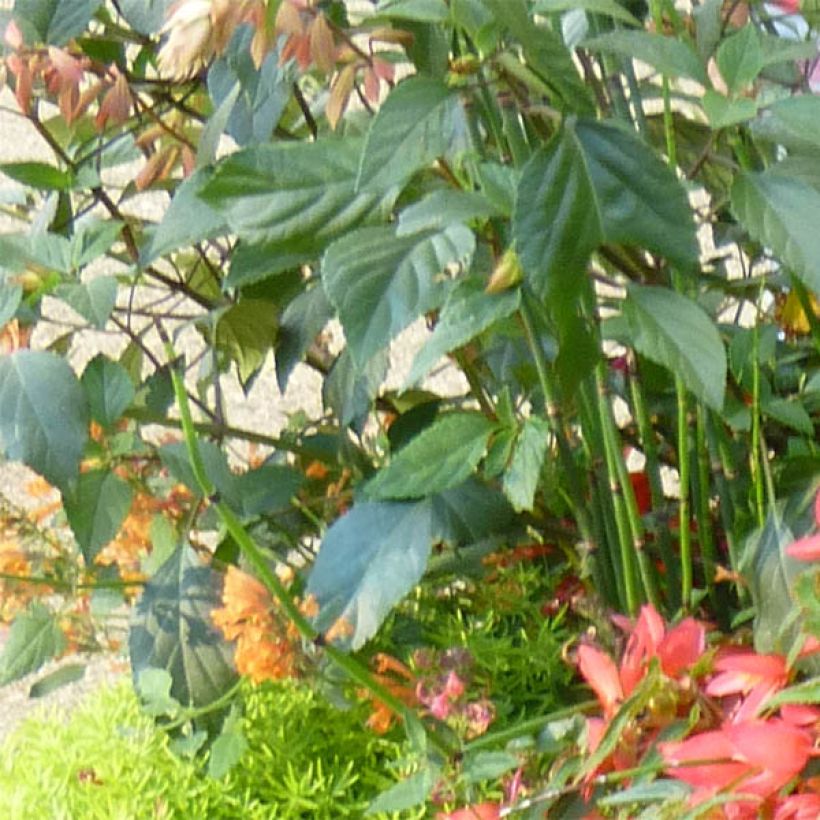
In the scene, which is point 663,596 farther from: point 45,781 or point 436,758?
point 45,781

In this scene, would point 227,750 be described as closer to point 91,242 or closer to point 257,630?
point 257,630

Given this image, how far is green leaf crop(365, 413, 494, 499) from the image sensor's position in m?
0.38

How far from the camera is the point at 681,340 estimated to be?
313 millimetres

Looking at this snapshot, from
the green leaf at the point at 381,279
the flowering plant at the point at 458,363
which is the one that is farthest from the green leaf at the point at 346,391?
the green leaf at the point at 381,279

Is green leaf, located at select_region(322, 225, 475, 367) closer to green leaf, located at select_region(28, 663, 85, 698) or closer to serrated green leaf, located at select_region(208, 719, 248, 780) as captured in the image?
serrated green leaf, located at select_region(208, 719, 248, 780)

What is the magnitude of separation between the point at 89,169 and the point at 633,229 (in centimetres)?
24

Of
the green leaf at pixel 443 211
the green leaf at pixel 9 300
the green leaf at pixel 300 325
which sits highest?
the green leaf at pixel 443 211

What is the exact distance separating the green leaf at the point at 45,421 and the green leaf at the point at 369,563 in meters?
0.09

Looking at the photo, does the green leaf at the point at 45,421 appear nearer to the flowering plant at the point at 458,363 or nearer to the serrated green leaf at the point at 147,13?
the flowering plant at the point at 458,363

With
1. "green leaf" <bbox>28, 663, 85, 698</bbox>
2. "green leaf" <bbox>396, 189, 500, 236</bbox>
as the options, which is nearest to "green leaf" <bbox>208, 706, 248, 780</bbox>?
"green leaf" <bbox>28, 663, 85, 698</bbox>

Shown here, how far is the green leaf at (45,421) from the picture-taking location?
15.2 inches

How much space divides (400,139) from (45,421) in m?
0.17

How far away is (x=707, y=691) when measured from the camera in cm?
35

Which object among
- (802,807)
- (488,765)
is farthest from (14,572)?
(802,807)
